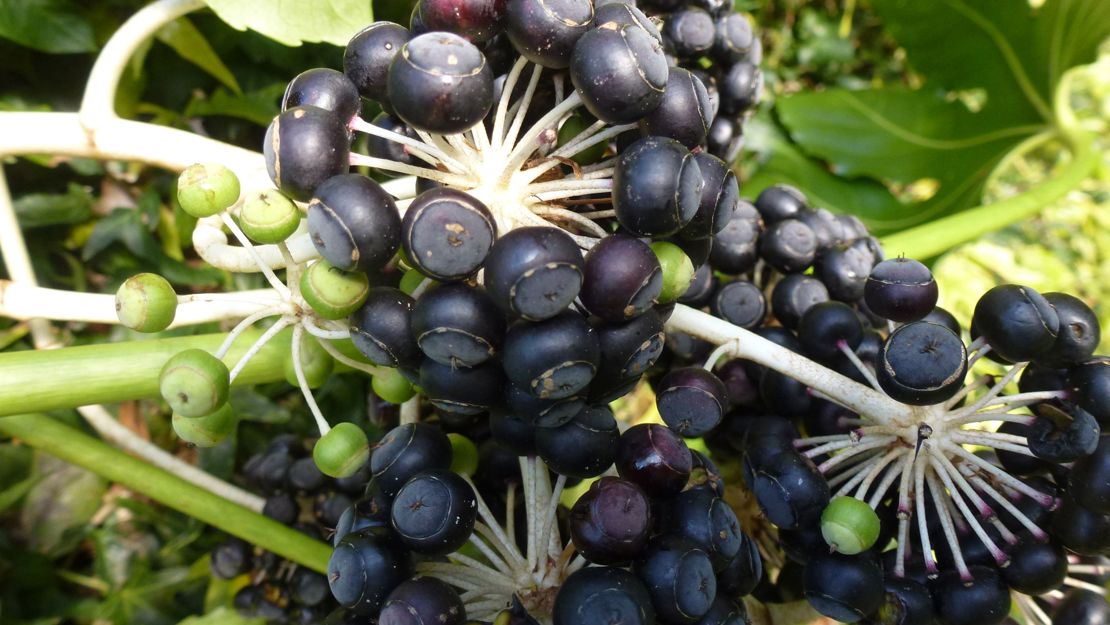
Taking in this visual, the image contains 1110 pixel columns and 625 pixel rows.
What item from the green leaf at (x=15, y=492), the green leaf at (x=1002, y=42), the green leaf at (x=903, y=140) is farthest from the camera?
the green leaf at (x=903, y=140)

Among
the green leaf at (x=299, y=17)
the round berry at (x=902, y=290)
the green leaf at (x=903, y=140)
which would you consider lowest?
the green leaf at (x=903, y=140)

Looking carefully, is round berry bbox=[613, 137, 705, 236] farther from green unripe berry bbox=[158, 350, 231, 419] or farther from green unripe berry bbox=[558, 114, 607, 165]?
green unripe berry bbox=[158, 350, 231, 419]

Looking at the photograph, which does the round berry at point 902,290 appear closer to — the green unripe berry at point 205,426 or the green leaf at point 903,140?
the green unripe berry at point 205,426

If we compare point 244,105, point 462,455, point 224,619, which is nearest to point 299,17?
point 244,105

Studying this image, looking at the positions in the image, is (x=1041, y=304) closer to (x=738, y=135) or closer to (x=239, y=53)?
(x=738, y=135)

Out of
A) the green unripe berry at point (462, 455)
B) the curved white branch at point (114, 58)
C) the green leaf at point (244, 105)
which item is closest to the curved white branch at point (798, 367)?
the green unripe berry at point (462, 455)

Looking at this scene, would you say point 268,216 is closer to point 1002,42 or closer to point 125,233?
point 125,233
